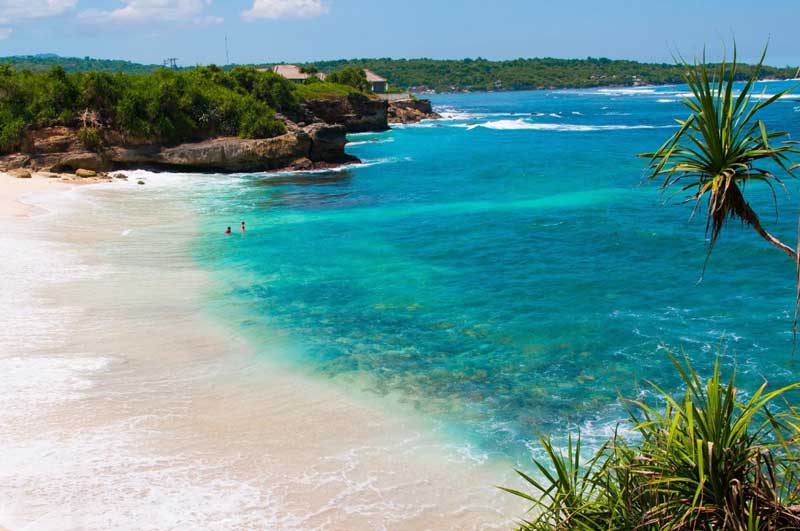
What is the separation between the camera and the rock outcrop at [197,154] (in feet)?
154

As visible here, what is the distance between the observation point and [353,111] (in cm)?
8319

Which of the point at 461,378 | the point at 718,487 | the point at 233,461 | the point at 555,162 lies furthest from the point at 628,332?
the point at 555,162

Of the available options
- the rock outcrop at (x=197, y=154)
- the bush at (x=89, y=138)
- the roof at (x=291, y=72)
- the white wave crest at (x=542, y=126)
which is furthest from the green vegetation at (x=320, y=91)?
the bush at (x=89, y=138)

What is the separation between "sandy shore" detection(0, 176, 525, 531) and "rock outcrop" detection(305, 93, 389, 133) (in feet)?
187

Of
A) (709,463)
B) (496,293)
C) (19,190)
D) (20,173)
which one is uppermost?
(709,463)

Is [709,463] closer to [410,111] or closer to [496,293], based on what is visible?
[496,293]

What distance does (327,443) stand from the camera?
1353 centimetres

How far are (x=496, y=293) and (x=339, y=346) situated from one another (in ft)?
22.1

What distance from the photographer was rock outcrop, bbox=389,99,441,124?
10431cm

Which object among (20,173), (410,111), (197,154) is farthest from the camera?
(410,111)

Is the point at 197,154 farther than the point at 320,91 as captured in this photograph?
No

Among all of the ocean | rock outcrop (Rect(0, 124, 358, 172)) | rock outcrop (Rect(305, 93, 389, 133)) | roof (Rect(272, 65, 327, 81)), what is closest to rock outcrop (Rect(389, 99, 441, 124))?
roof (Rect(272, 65, 327, 81))

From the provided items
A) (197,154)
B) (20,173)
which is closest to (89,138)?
(20,173)

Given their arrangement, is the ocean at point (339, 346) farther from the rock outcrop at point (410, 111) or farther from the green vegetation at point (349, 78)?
the rock outcrop at point (410, 111)
